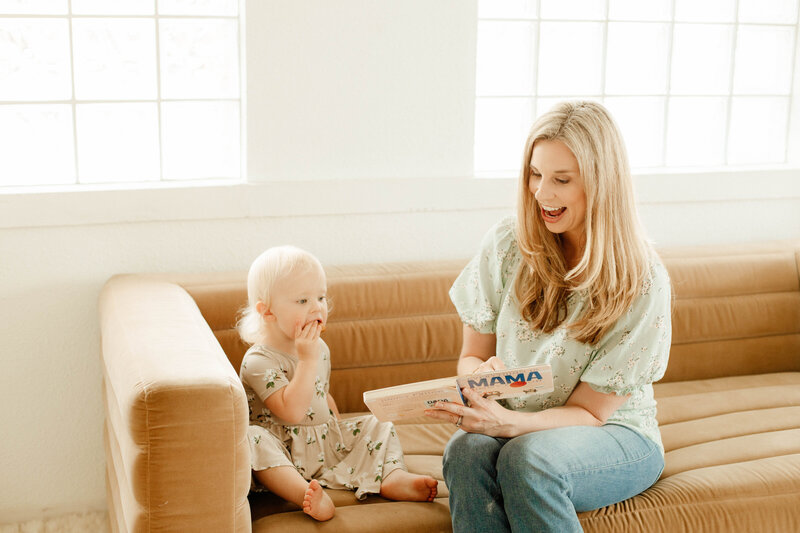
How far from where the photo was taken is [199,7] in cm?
319

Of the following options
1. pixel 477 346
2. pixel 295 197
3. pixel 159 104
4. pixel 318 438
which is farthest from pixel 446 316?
pixel 159 104

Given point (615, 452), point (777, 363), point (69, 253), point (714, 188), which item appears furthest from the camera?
point (714, 188)

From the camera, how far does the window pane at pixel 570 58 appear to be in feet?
12.1

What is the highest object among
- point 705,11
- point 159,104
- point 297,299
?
point 705,11

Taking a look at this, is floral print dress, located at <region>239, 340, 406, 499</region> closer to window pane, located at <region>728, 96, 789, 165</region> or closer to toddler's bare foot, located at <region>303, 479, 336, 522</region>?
toddler's bare foot, located at <region>303, 479, 336, 522</region>

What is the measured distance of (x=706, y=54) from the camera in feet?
12.8

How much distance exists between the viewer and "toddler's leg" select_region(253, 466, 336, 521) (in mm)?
2250

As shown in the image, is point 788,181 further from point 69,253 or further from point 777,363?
point 69,253

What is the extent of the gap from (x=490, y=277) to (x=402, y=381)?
68 centimetres

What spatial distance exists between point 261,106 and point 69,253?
0.82 m

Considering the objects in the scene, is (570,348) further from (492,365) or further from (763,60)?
(763,60)

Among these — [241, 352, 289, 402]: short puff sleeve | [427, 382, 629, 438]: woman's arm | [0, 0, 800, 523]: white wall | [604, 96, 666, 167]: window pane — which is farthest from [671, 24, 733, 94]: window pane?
[241, 352, 289, 402]: short puff sleeve

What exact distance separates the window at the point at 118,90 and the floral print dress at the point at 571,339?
1205 millimetres

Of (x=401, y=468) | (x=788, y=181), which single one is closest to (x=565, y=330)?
(x=401, y=468)
